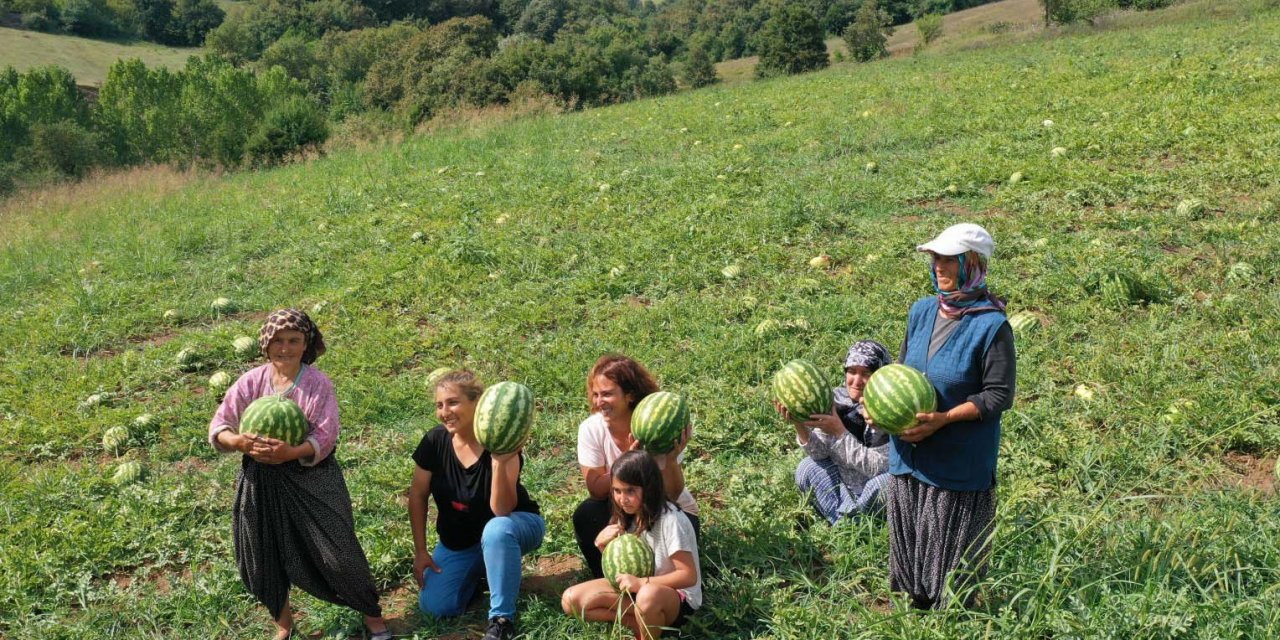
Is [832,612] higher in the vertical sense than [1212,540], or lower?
lower

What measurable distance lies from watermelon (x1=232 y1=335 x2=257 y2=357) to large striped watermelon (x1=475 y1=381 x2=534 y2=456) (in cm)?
490

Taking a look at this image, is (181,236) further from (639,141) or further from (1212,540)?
(1212,540)

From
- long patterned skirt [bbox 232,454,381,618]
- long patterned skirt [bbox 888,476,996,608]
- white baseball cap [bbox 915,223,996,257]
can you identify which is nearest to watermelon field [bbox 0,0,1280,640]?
long patterned skirt [bbox 888,476,996,608]

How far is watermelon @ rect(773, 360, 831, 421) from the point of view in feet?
12.9

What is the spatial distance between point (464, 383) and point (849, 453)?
1.95 m

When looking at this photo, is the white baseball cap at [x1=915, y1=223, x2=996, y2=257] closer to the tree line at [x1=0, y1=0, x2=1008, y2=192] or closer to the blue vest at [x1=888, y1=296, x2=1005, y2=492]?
the blue vest at [x1=888, y1=296, x2=1005, y2=492]

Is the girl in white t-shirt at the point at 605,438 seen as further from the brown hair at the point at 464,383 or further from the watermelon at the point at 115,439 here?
the watermelon at the point at 115,439

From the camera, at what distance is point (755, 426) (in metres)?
5.55

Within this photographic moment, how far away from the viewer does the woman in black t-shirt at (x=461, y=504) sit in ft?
13.4

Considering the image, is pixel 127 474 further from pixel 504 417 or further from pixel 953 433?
pixel 953 433

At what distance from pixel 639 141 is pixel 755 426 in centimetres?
983

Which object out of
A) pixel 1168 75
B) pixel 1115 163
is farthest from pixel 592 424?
pixel 1168 75

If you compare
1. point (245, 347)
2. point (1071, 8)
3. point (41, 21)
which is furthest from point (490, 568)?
point (41, 21)

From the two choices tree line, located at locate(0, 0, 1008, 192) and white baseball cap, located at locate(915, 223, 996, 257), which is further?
tree line, located at locate(0, 0, 1008, 192)
